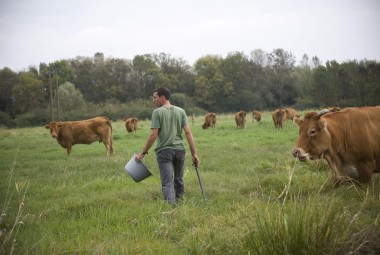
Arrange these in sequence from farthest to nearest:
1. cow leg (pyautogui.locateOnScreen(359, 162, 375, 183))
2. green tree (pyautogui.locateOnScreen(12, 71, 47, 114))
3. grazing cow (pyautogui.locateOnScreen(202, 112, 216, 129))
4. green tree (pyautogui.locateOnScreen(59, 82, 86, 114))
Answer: green tree (pyautogui.locateOnScreen(59, 82, 86, 114)) → green tree (pyautogui.locateOnScreen(12, 71, 47, 114)) → grazing cow (pyautogui.locateOnScreen(202, 112, 216, 129)) → cow leg (pyautogui.locateOnScreen(359, 162, 375, 183))

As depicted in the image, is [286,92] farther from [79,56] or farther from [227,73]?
[79,56]

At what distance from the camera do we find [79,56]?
72875mm

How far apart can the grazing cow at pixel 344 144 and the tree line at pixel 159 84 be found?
150 feet

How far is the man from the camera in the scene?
6.43 meters

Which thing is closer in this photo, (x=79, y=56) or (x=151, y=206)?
(x=151, y=206)

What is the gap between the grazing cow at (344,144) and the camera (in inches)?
242

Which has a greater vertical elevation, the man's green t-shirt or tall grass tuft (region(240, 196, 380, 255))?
the man's green t-shirt

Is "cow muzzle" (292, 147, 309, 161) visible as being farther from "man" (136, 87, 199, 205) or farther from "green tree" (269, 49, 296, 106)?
"green tree" (269, 49, 296, 106)

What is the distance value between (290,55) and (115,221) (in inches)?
3013

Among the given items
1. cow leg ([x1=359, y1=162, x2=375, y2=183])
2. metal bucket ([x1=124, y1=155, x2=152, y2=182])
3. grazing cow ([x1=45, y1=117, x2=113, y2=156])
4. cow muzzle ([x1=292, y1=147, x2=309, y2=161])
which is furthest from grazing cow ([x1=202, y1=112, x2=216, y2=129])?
cow leg ([x1=359, y1=162, x2=375, y2=183])

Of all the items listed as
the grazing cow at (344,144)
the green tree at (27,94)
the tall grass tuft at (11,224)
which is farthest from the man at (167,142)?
the green tree at (27,94)

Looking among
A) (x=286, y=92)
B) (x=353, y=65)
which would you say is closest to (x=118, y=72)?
(x=286, y=92)

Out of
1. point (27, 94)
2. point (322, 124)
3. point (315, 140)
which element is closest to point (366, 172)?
point (315, 140)

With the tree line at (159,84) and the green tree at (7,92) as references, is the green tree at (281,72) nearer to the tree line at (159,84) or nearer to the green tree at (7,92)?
the tree line at (159,84)
